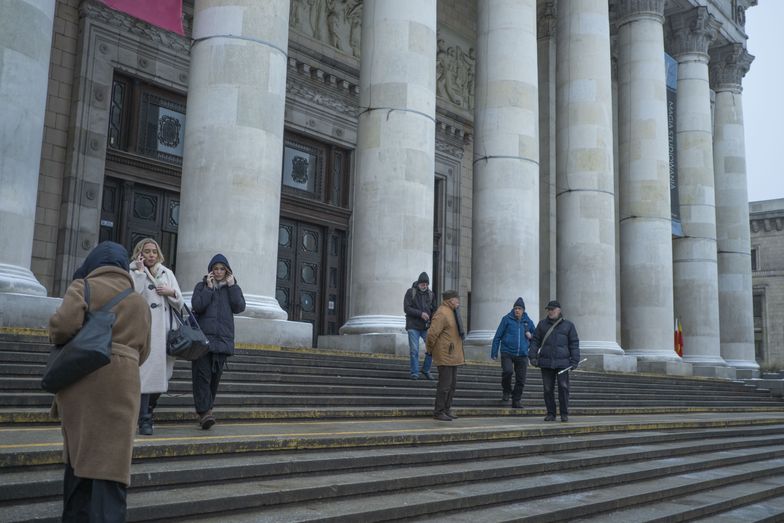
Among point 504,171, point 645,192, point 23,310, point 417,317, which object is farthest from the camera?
point 645,192

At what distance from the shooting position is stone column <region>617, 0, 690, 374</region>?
22.3 meters

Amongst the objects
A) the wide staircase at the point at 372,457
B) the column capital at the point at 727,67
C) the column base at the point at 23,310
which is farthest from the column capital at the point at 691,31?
the column base at the point at 23,310

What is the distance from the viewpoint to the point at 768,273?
51000 millimetres

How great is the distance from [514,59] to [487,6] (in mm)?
1663

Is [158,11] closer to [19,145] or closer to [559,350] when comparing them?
[19,145]

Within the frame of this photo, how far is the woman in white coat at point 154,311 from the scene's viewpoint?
630 cm

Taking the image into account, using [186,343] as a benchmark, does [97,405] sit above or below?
below

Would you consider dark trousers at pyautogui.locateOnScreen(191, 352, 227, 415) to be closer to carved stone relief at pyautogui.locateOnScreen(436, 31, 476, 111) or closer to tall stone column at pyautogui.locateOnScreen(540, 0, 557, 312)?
tall stone column at pyautogui.locateOnScreen(540, 0, 557, 312)

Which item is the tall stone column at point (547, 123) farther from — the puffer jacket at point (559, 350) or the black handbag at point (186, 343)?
the black handbag at point (186, 343)

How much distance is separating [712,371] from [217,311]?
2128cm

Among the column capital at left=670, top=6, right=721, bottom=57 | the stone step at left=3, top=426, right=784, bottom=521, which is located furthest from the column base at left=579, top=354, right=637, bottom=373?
the column capital at left=670, top=6, right=721, bottom=57

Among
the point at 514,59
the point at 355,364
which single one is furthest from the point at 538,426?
the point at 514,59

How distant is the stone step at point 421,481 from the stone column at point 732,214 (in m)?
18.9

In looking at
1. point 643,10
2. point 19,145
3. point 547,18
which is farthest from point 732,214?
→ point 19,145
